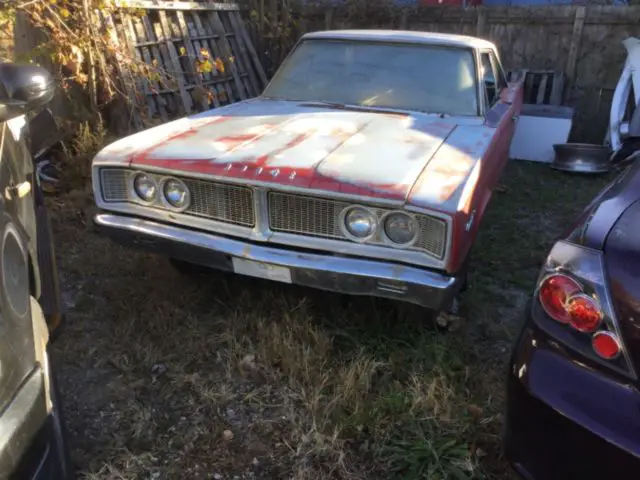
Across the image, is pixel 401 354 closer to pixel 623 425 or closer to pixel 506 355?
pixel 506 355

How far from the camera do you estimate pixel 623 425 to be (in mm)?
1606

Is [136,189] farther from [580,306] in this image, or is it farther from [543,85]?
[543,85]

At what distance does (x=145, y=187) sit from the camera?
3229mm

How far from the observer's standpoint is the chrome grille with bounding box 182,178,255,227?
299cm

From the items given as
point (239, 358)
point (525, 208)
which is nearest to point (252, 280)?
point (239, 358)

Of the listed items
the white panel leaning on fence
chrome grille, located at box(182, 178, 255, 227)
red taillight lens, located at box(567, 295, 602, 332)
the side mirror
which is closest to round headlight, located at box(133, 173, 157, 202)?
chrome grille, located at box(182, 178, 255, 227)

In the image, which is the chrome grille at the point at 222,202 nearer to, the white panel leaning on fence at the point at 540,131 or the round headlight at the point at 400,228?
the round headlight at the point at 400,228

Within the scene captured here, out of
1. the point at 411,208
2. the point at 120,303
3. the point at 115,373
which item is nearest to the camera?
the point at 411,208

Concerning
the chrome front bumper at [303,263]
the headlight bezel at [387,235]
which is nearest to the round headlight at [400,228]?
the headlight bezel at [387,235]

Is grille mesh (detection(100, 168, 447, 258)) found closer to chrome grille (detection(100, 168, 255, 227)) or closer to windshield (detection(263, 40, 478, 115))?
chrome grille (detection(100, 168, 255, 227))

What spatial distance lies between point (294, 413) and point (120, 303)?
144 centimetres

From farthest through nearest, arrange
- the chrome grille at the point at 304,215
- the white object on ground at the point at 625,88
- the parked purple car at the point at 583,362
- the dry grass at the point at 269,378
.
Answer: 1. the white object on ground at the point at 625,88
2. the chrome grille at the point at 304,215
3. the dry grass at the point at 269,378
4. the parked purple car at the point at 583,362

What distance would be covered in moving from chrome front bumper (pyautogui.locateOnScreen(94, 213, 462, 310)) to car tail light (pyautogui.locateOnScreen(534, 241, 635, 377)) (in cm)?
82

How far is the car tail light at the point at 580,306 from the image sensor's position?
169cm
